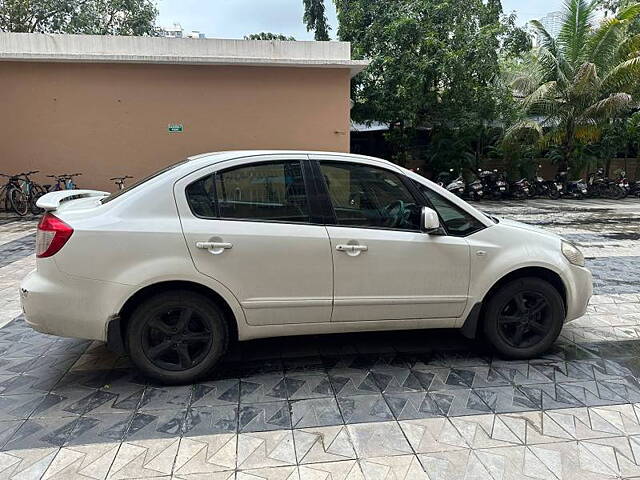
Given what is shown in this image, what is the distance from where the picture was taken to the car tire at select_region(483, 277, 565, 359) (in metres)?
3.55

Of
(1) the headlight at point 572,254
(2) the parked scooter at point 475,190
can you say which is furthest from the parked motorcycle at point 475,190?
(1) the headlight at point 572,254

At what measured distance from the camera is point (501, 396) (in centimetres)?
313

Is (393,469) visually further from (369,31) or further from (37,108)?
(369,31)

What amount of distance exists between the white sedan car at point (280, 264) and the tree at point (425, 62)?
1114 centimetres

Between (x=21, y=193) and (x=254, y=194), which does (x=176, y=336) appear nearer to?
(x=254, y=194)

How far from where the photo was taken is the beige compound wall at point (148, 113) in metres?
11.0

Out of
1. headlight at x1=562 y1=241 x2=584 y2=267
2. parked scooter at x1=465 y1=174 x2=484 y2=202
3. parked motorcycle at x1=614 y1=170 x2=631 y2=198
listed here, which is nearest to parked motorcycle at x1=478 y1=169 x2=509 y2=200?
parked scooter at x1=465 y1=174 x2=484 y2=202

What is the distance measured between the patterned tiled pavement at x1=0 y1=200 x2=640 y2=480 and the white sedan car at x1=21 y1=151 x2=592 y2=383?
1.04ft

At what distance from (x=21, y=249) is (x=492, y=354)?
7.38 meters

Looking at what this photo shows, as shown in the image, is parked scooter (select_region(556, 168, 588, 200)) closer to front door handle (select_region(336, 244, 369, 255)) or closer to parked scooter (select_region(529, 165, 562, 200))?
parked scooter (select_region(529, 165, 562, 200))

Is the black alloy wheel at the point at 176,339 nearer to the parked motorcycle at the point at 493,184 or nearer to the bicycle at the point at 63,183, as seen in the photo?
the bicycle at the point at 63,183

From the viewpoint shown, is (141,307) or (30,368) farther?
(30,368)

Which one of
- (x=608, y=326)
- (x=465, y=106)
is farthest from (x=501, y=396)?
(x=465, y=106)

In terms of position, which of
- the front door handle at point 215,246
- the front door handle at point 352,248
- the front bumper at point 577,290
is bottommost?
the front bumper at point 577,290
